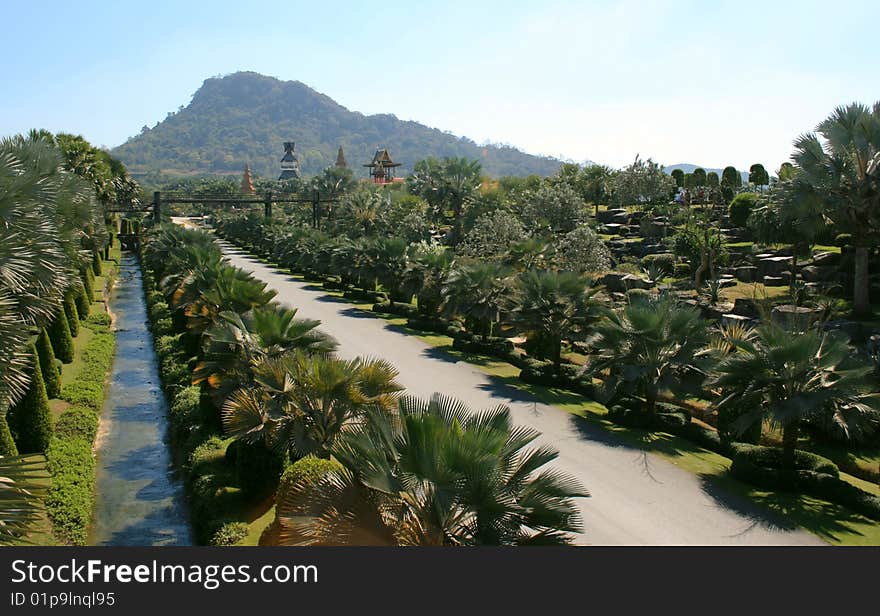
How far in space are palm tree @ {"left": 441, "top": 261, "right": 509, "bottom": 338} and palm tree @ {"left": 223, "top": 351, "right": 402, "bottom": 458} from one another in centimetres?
1359

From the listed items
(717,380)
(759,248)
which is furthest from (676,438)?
(759,248)

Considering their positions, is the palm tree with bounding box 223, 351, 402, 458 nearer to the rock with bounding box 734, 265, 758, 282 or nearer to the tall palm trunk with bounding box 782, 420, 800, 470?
the tall palm trunk with bounding box 782, 420, 800, 470

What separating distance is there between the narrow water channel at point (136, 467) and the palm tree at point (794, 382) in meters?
11.3

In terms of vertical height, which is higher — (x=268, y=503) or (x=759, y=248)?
(x=759, y=248)

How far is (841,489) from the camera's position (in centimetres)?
1397

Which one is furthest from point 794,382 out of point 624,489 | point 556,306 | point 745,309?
point 745,309

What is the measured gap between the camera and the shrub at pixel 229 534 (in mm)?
12938

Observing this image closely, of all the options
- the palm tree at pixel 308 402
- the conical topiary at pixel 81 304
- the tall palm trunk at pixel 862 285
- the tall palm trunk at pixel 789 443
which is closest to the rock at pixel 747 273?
the tall palm trunk at pixel 862 285

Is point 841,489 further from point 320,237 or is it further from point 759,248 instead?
point 320,237

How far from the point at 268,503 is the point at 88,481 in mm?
4490

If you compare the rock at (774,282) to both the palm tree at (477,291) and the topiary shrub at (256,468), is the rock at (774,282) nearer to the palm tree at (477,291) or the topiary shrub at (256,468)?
the palm tree at (477,291)

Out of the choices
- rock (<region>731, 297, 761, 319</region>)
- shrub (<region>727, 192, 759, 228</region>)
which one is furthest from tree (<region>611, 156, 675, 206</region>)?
rock (<region>731, 297, 761, 319</region>)

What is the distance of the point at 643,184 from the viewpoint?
53688 mm

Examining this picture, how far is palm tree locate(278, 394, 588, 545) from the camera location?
775 centimetres
